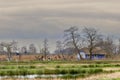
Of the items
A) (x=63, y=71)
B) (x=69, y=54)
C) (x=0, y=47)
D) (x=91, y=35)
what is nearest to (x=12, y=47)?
(x=0, y=47)

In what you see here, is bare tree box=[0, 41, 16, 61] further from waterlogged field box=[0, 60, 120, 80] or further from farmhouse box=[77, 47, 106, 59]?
waterlogged field box=[0, 60, 120, 80]

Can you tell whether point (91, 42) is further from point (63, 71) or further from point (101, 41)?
point (63, 71)

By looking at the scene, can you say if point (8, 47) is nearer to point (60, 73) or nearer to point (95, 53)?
point (95, 53)

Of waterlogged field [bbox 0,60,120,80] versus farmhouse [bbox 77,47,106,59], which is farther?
farmhouse [bbox 77,47,106,59]

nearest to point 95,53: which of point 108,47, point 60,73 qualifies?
point 108,47

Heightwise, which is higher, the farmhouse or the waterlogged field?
the farmhouse

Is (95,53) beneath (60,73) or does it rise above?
above

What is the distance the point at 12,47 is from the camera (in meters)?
157

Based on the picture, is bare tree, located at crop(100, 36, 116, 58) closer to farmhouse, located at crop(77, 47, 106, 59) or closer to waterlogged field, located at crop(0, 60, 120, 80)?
farmhouse, located at crop(77, 47, 106, 59)

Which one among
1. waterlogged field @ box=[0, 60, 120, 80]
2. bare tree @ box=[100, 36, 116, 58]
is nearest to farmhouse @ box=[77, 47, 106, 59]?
bare tree @ box=[100, 36, 116, 58]

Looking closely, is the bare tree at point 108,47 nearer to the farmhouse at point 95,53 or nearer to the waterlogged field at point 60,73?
the farmhouse at point 95,53

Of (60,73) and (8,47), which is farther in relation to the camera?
(8,47)

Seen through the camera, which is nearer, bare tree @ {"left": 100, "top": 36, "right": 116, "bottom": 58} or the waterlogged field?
the waterlogged field

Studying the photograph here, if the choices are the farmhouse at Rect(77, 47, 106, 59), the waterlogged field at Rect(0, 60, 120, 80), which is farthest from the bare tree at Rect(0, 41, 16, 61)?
the waterlogged field at Rect(0, 60, 120, 80)
